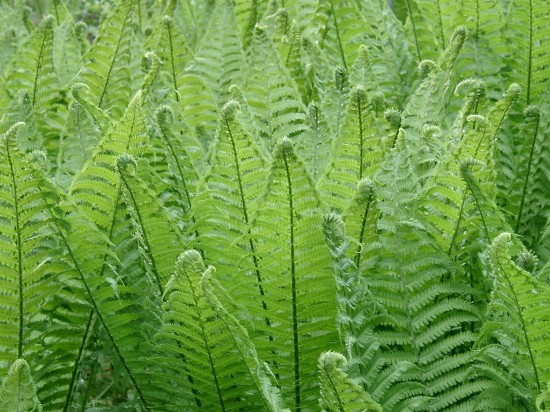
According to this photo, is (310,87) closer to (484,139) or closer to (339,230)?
(484,139)

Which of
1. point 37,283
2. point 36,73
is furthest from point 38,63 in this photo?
point 37,283

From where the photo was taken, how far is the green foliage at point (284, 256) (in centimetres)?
132

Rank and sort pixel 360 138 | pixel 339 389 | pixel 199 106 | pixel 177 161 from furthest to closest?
pixel 199 106, pixel 177 161, pixel 360 138, pixel 339 389

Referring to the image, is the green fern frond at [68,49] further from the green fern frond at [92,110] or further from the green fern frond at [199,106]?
the green fern frond at [92,110]

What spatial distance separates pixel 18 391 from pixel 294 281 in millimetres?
455

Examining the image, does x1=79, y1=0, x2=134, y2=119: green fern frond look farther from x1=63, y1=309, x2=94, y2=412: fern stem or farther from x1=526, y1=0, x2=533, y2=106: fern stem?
x1=526, y1=0, x2=533, y2=106: fern stem

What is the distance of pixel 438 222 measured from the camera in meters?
1.53

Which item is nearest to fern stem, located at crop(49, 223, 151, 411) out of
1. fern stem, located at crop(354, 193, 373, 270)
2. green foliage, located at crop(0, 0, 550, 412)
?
green foliage, located at crop(0, 0, 550, 412)

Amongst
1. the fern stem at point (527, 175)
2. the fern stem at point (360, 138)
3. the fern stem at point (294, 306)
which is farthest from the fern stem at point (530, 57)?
the fern stem at point (294, 306)

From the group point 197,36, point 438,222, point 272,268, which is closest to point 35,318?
point 272,268

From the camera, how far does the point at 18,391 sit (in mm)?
1295

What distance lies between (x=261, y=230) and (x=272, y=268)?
0.07 metres

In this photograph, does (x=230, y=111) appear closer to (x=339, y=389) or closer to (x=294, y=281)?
(x=294, y=281)

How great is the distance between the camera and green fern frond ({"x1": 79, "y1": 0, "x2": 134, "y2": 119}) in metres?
2.04
